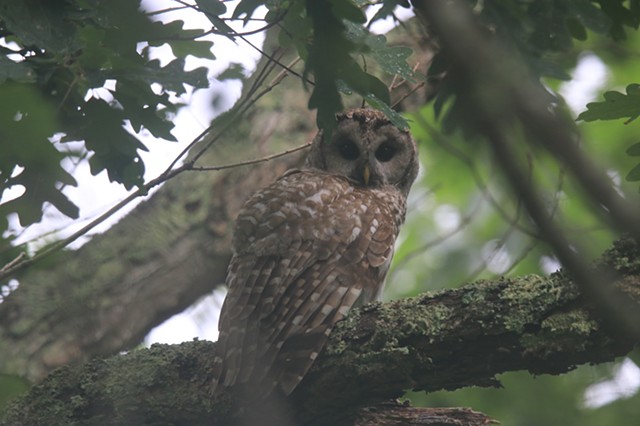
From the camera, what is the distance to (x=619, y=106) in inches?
112

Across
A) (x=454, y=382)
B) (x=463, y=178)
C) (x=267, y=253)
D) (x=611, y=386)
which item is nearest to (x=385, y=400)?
(x=454, y=382)

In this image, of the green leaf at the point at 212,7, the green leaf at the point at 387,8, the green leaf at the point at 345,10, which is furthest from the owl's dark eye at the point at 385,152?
the green leaf at the point at 345,10

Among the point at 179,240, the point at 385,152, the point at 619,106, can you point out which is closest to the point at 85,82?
the point at 619,106

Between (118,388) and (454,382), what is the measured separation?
1.56 meters

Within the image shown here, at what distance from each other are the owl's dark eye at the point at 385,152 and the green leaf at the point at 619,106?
278 centimetres

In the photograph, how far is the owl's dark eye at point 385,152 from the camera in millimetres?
5628

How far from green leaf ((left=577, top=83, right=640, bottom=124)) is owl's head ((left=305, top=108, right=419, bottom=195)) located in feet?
8.34

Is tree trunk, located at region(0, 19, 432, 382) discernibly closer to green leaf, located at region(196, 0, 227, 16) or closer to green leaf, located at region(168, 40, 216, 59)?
green leaf, located at region(168, 40, 216, 59)

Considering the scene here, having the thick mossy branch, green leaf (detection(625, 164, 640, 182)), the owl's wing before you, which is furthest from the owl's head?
green leaf (detection(625, 164, 640, 182))

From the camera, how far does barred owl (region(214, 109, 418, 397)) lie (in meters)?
3.75

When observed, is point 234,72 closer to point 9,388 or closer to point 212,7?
point 212,7

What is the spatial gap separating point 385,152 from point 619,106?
289 cm

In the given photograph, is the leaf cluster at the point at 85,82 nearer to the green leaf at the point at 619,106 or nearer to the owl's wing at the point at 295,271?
the owl's wing at the point at 295,271

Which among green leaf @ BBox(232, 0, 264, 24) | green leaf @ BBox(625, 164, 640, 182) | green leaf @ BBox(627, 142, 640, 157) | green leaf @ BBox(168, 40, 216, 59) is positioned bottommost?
green leaf @ BBox(625, 164, 640, 182)
